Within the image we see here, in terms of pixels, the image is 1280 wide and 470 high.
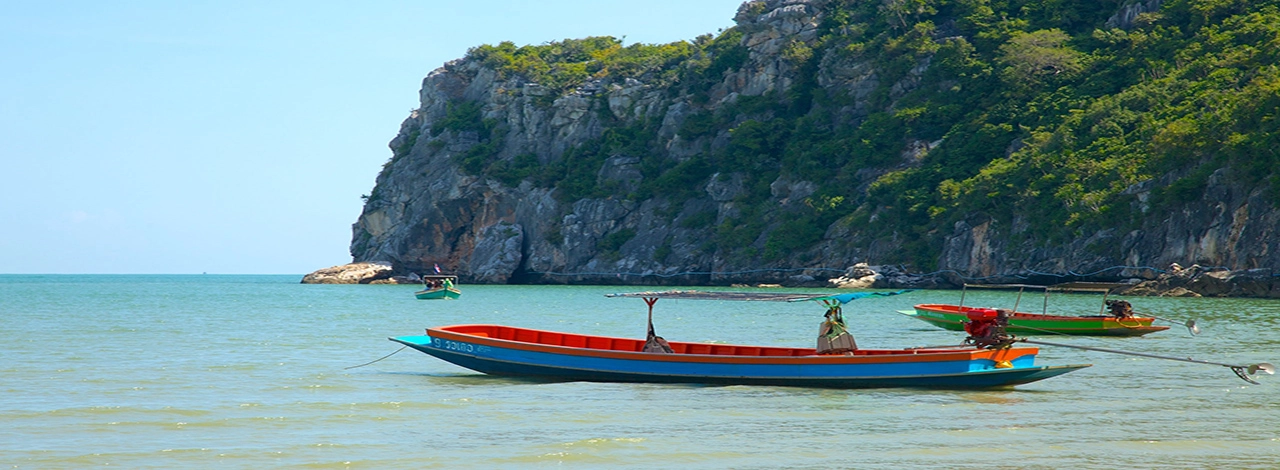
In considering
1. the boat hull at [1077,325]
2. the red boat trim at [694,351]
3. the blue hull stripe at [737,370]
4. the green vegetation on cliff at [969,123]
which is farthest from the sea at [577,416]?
the green vegetation on cliff at [969,123]

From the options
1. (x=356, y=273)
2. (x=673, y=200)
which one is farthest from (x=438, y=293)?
(x=356, y=273)

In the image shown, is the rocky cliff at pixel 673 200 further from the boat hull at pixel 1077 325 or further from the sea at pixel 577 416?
the sea at pixel 577 416

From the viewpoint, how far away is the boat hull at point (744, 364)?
18.7 m

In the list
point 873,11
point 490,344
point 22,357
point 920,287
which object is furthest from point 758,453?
point 873,11

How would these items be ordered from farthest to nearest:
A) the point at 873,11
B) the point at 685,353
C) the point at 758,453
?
the point at 873,11 < the point at 685,353 < the point at 758,453

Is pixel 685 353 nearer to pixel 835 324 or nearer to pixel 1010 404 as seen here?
pixel 835 324

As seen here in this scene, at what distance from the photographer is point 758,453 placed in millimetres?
14016

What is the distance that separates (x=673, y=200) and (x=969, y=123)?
2459 cm

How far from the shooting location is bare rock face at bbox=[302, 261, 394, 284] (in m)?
103

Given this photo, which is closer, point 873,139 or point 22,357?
point 22,357

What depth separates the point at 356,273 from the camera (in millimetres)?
104562

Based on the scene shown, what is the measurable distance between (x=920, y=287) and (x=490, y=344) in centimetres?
5046

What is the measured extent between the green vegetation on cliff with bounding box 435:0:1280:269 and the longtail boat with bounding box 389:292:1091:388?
3807 centimetres

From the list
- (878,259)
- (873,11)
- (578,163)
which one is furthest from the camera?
(578,163)
